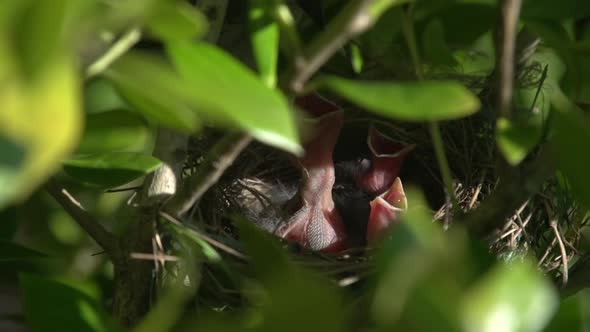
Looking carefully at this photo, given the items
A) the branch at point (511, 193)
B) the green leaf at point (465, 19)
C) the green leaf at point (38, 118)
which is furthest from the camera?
the green leaf at point (465, 19)

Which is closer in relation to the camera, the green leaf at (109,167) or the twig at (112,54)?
the twig at (112,54)

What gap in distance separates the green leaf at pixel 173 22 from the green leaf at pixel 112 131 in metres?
0.20

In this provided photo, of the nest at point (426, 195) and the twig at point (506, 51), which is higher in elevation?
the twig at point (506, 51)

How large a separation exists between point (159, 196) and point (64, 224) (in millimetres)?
481

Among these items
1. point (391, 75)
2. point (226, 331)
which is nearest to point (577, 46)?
point (391, 75)

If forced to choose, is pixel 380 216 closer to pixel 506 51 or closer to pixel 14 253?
pixel 14 253

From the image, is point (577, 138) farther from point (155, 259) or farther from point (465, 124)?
point (465, 124)

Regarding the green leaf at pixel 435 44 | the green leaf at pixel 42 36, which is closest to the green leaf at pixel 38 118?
the green leaf at pixel 42 36

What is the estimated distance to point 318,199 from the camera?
Answer: 1.17m

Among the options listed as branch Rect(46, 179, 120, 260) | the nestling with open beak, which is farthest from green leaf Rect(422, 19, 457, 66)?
the nestling with open beak

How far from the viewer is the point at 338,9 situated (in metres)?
0.72

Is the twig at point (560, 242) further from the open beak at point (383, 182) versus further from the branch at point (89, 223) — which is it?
the branch at point (89, 223)

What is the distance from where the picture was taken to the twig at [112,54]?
0.40m

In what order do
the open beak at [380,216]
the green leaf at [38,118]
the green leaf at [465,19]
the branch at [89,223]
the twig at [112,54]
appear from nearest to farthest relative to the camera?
1. the green leaf at [38,118]
2. the twig at [112,54]
3. the green leaf at [465,19]
4. the branch at [89,223]
5. the open beak at [380,216]
